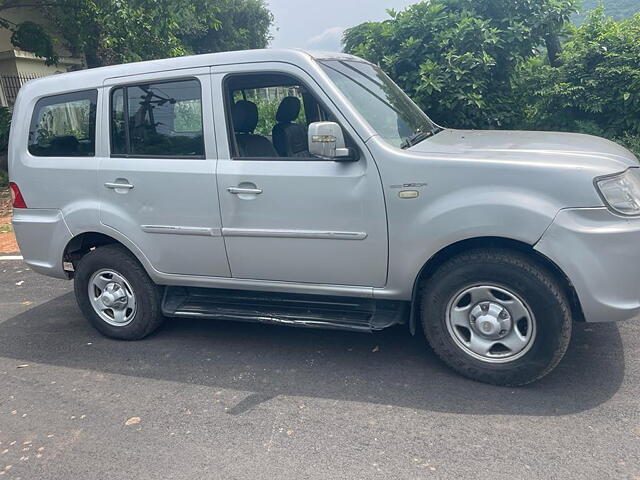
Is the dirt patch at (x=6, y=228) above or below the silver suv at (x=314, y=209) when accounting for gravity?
below

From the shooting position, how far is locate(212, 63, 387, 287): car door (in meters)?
3.57

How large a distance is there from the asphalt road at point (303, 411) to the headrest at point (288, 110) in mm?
1690

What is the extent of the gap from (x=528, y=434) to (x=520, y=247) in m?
1.07

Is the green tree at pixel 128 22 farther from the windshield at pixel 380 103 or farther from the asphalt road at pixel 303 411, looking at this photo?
the asphalt road at pixel 303 411

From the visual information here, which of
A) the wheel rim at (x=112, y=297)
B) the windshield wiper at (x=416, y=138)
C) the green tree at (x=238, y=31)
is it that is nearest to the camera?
the windshield wiper at (x=416, y=138)

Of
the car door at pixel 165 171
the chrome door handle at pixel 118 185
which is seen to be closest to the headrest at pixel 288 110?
the car door at pixel 165 171

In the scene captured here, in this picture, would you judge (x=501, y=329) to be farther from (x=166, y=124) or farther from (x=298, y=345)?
(x=166, y=124)

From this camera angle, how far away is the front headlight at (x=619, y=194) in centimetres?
313

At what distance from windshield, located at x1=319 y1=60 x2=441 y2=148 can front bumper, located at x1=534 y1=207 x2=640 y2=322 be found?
1.15 m

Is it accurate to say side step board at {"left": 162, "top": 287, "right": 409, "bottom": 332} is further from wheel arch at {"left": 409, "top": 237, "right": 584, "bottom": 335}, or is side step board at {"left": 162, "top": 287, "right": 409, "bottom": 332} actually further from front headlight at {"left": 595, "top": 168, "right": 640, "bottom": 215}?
front headlight at {"left": 595, "top": 168, "right": 640, "bottom": 215}

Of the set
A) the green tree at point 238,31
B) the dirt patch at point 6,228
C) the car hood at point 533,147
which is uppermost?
the green tree at point 238,31

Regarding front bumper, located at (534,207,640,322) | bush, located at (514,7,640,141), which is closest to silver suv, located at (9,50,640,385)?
front bumper, located at (534,207,640,322)

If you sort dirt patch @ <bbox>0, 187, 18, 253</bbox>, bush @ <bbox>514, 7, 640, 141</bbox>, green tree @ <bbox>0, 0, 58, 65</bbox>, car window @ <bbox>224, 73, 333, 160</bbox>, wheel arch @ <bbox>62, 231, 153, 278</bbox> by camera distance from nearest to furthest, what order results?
1. car window @ <bbox>224, 73, 333, 160</bbox>
2. wheel arch @ <bbox>62, 231, 153, 278</bbox>
3. bush @ <bbox>514, 7, 640, 141</bbox>
4. dirt patch @ <bbox>0, 187, 18, 253</bbox>
5. green tree @ <bbox>0, 0, 58, 65</bbox>

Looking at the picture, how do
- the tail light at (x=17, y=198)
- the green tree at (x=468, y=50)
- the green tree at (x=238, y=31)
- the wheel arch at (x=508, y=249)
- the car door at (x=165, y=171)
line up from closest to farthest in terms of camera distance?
the wheel arch at (x=508, y=249)
the car door at (x=165, y=171)
the tail light at (x=17, y=198)
the green tree at (x=468, y=50)
the green tree at (x=238, y=31)
